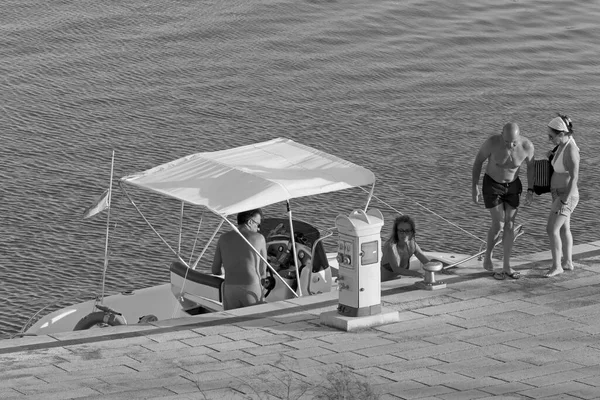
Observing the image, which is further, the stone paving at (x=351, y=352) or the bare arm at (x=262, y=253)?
the bare arm at (x=262, y=253)

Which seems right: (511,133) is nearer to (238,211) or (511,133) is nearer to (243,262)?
(238,211)

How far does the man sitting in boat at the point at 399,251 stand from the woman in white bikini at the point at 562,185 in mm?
1414

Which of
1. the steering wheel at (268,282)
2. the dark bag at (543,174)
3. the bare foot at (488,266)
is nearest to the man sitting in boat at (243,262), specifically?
the steering wheel at (268,282)

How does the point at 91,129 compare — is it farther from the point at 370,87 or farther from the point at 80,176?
the point at 370,87

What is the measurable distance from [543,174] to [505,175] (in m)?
0.40

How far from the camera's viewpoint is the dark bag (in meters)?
11.8

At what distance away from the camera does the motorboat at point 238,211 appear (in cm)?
1195

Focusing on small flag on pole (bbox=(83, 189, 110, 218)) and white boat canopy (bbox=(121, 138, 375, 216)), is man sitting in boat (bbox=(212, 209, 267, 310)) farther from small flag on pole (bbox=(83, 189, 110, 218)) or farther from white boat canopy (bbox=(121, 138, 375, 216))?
small flag on pole (bbox=(83, 189, 110, 218))

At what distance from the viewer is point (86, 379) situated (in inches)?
372

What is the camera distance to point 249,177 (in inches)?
485

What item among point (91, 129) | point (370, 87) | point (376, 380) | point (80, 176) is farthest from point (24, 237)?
point (370, 87)

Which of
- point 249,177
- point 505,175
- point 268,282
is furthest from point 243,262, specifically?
point 505,175

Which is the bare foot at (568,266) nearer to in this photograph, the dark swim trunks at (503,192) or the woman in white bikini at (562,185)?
the woman in white bikini at (562,185)

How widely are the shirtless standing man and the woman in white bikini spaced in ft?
0.90
